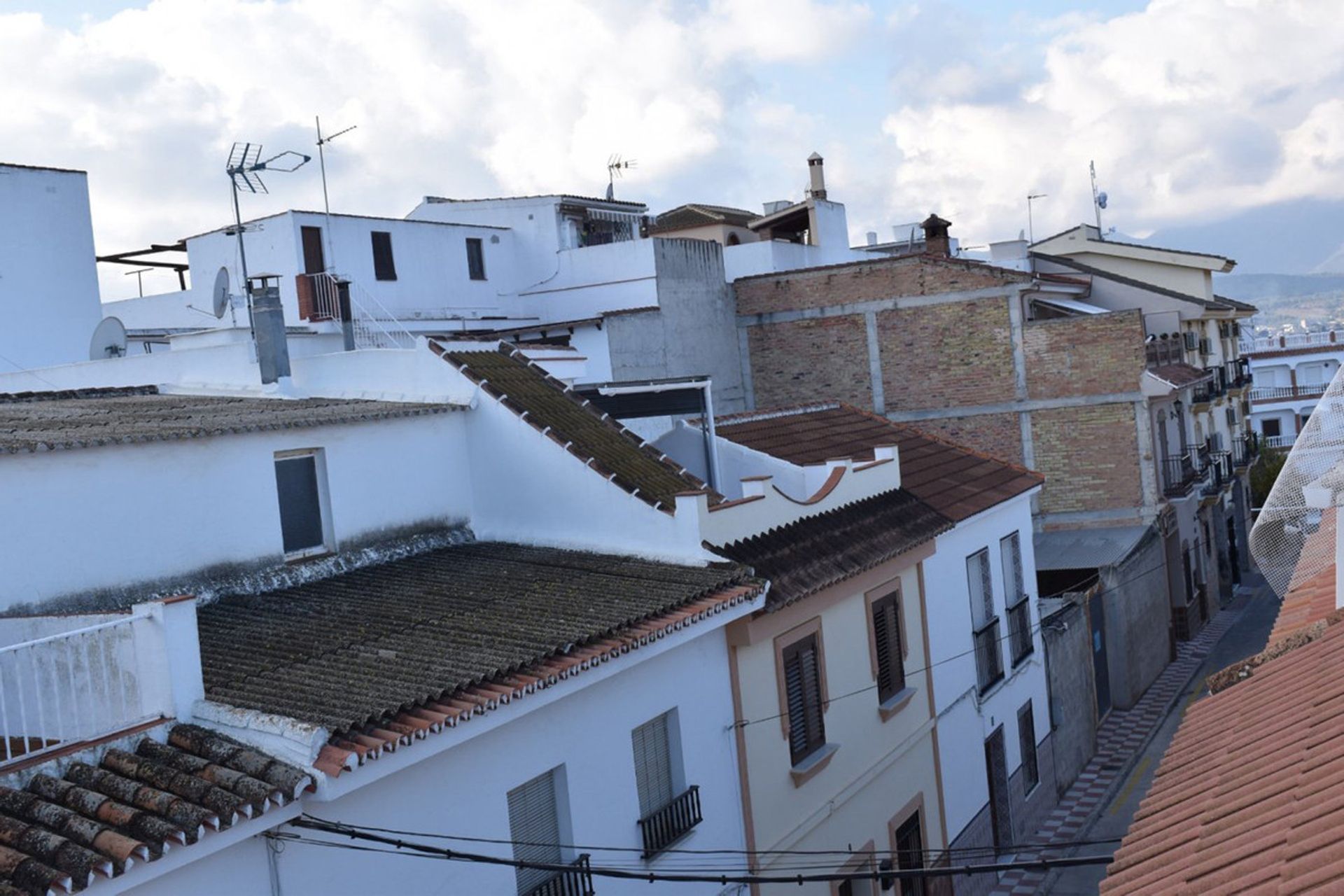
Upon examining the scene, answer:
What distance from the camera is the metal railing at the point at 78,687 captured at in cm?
745

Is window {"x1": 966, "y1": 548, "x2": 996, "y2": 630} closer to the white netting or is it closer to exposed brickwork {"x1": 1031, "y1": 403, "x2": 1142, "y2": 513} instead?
the white netting

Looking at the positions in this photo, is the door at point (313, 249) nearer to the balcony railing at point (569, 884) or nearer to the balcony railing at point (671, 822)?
the balcony railing at point (671, 822)

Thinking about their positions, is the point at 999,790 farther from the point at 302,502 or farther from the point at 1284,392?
the point at 1284,392

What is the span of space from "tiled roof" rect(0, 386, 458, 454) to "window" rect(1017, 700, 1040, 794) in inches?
454

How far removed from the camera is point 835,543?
1493 cm

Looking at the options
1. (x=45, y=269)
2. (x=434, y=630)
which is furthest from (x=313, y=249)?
(x=434, y=630)

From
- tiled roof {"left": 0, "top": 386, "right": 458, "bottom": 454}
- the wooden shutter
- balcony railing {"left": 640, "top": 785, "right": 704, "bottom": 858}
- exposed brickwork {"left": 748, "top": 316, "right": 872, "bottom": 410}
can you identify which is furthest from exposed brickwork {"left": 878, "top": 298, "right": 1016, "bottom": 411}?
the wooden shutter

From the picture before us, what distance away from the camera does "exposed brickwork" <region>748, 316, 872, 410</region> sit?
32.7 meters

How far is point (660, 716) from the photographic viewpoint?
11773 mm

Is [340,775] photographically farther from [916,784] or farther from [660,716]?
[916,784]

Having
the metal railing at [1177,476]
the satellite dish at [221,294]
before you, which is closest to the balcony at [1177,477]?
the metal railing at [1177,476]

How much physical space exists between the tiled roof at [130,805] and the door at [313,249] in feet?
77.7

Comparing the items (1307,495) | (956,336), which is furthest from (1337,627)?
(956,336)

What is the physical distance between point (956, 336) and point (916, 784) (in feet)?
55.7
